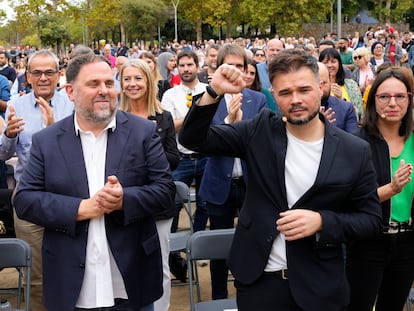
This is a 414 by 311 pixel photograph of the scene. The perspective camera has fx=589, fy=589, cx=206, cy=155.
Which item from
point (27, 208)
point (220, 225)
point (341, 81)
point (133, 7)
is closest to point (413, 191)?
point (220, 225)

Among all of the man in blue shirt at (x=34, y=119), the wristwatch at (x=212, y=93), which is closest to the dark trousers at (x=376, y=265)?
the wristwatch at (x=212, y=93)

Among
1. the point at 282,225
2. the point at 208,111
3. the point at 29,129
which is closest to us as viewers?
the point at 282,225

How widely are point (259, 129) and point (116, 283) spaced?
3.53 ft

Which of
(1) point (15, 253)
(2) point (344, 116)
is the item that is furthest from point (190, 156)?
(1) point (15, 253)

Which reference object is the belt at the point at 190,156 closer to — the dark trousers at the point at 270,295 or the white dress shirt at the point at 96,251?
the white dress shirt at the point at 96,251

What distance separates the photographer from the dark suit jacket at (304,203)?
2.55 meters

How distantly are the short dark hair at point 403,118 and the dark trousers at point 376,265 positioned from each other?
2.01ft

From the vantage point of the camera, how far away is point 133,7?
59.0 metres

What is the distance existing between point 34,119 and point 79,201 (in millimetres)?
1843

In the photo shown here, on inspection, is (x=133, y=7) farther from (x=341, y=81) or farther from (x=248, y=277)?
(x=248, y=277)

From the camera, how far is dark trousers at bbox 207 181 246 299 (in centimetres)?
465

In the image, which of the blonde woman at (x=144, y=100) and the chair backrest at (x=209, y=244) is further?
the blonde woman at (x=144, y=100)

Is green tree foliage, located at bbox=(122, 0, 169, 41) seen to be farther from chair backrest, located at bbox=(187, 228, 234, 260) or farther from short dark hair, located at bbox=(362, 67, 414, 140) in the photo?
short dark hair, located at bbox=(362, 67, 414, 140)

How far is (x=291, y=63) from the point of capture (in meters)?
2.57
